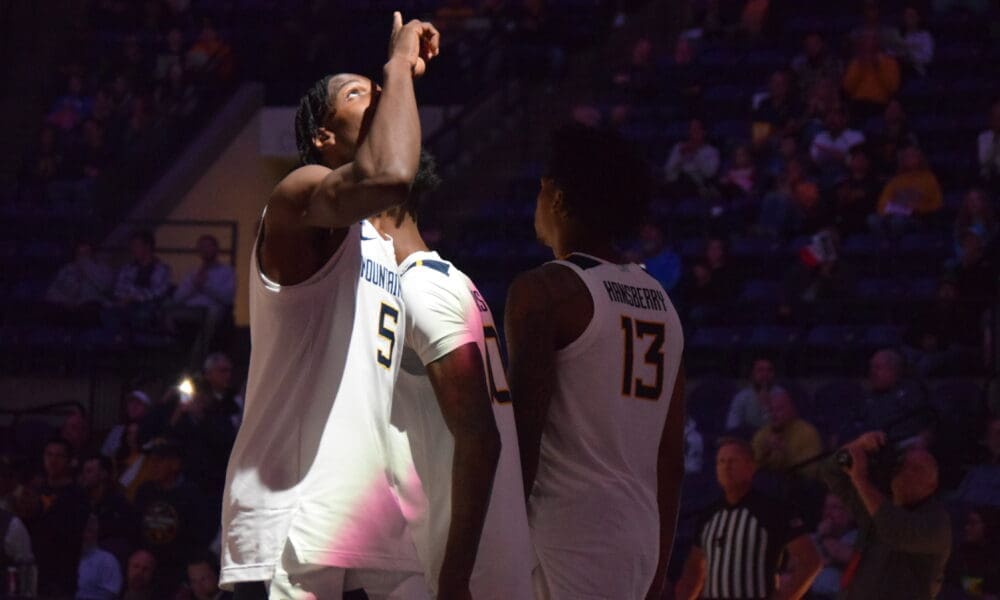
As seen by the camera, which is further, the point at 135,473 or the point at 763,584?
the point at 135,473

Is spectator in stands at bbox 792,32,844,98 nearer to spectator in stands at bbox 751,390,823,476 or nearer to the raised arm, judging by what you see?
spectator in stands at bbox 751,390,823,476

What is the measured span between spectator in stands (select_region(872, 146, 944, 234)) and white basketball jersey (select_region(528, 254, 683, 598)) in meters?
9.16

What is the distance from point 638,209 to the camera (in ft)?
13.9

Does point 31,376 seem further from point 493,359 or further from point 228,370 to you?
point 493,359

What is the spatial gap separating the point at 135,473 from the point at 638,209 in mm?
7832

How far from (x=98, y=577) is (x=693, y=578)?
445 centimetres

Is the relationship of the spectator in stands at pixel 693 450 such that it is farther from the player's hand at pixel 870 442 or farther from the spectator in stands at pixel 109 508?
the spectator in stands at pixel 109 508

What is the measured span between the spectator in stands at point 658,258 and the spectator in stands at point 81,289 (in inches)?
191

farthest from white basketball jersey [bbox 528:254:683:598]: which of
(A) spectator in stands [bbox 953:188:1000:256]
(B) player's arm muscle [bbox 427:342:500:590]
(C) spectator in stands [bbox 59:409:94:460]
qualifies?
(C) spectator in stands [bbox 59:409:94:460]

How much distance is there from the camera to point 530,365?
393 centimetres

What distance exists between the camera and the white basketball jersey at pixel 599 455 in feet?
13.1

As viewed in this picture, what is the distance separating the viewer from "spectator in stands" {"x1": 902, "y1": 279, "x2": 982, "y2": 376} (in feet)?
36.9

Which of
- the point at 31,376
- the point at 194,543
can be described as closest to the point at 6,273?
the point at 31,376

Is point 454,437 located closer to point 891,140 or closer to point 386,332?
point 386,332
